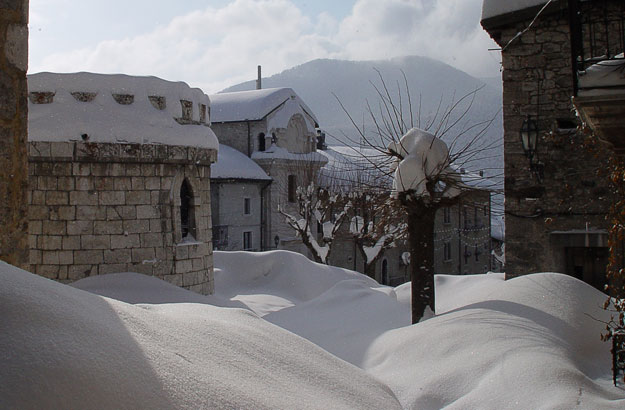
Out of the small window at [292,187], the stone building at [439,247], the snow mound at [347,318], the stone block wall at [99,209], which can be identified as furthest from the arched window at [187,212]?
the small window at [292,187]

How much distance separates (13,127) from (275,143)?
28861 millimetres

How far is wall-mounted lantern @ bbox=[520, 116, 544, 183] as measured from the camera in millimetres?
10008

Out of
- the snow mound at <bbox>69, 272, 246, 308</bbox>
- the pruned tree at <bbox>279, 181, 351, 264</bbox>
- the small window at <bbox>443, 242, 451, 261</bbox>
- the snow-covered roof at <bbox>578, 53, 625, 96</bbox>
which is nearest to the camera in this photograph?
the snow-covered roof at <bbox>578, 53, 625, 96</bbox>

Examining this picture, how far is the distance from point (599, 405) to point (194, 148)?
803cm

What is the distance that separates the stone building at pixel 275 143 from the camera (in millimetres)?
31453

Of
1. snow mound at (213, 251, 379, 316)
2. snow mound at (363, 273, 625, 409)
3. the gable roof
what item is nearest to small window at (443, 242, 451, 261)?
the gable roof

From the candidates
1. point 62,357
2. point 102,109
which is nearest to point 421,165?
point 102,109

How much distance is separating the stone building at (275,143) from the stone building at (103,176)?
1968cm

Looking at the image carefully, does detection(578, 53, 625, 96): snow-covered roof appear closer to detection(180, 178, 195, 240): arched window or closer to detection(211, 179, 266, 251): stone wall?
detection(180, 178, 195, 240): arched window

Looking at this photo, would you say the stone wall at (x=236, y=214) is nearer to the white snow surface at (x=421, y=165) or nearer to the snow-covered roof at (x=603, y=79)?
the white snow surface at (x=421, y=165)

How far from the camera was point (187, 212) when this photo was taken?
1193 cm

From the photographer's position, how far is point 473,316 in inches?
306

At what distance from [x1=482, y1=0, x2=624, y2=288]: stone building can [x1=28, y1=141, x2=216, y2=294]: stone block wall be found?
5.74 m

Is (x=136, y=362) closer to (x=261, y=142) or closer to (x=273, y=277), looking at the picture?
(x=273, y=277)
